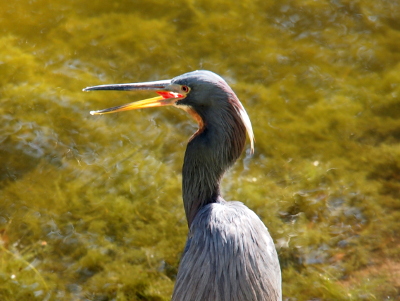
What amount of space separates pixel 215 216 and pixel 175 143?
1970mm

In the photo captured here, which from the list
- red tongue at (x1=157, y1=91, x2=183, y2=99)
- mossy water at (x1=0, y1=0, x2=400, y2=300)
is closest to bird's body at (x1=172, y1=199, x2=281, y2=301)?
red tongue at (x1=157, y1=91, x2=183, y2=99)

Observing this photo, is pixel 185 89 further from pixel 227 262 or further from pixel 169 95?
Result: pixel 227 262

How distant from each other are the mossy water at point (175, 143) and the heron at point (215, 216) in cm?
101

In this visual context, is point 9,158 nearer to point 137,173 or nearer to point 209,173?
point 137,173

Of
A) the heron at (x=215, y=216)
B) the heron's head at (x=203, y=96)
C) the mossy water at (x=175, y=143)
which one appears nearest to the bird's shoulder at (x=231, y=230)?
the heron at (x=215, y=216)

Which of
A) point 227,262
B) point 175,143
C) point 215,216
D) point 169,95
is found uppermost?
point 169,95

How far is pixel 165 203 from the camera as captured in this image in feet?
15.7

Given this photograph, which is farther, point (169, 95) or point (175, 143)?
point (175, 143)

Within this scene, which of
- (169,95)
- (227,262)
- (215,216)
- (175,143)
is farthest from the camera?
(175,143)

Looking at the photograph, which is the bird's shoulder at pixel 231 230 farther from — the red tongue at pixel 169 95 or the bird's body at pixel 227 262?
the red tongue at pixel 169 95

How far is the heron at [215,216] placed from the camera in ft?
10.4

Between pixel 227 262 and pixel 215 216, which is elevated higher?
pixel 215 216

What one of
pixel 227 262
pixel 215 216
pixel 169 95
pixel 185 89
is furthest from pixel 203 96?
pixel 227 262

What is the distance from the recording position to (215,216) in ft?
11.0
